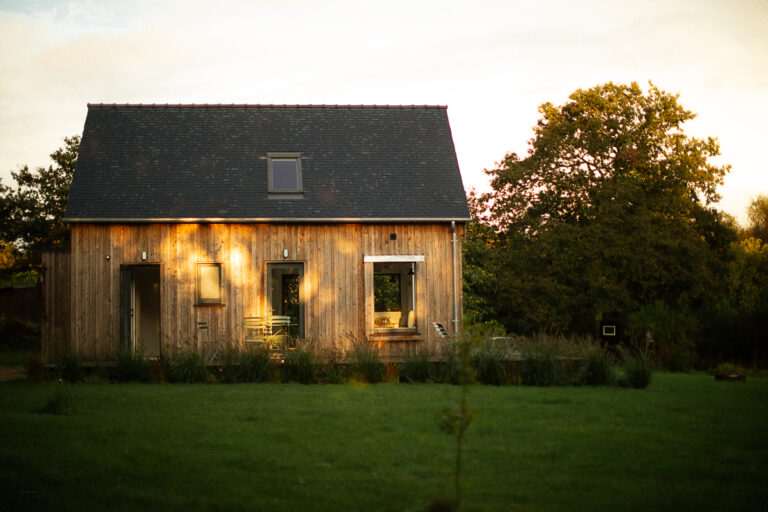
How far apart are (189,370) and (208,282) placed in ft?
10.1

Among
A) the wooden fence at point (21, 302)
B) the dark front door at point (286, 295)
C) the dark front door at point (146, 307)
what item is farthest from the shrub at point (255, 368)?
the wooden fence at point (21, 302)

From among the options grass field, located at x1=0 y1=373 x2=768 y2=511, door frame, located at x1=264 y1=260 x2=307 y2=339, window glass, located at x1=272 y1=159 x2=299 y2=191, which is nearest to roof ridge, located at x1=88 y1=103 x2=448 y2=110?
window glass, located at x1=272 y1=159 x2=299 y2=191

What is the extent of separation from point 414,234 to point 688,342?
7303mm

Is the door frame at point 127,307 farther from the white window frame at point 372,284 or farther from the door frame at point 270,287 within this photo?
the white window frame at point 372,284

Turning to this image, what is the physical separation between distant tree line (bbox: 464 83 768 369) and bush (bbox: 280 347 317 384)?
9.08 meters

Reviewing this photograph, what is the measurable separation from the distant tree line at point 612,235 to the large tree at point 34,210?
15150 mm

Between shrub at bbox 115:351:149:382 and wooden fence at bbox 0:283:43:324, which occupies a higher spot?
wooden fence at bbox 0:283:43:324

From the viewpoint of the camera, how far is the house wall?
1442 centimetres

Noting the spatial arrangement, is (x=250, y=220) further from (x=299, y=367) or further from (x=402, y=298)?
(x=402, y=298)

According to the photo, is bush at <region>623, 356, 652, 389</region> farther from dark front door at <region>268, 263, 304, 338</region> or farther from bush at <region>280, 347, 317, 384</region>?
dark front door at <region>268, 263, 304, 338</region>

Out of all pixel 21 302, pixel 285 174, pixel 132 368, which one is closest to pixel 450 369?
pixel 132 368

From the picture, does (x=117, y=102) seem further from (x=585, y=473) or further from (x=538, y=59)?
(x=585, y=473)

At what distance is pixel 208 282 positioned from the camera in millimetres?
14727

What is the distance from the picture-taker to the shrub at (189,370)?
39.3 feet
